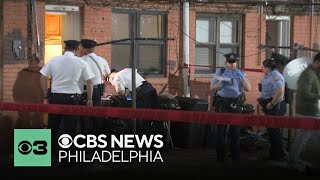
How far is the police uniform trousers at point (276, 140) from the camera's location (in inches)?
353

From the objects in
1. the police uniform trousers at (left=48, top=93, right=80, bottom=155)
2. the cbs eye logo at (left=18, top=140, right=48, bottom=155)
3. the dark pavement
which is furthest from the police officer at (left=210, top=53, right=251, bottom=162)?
the cbs eye logo at (left=18, top=140, right=48, bottom=155)

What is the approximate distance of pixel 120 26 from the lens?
11883 millimetres

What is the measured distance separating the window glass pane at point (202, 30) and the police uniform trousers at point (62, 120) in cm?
491

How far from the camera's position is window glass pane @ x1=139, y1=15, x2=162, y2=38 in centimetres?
1210

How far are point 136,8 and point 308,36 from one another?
14.4 ft

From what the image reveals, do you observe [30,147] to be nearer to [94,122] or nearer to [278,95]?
[94,122]

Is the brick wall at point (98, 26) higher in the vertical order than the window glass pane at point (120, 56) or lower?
higher

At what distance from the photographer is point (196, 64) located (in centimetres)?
1271

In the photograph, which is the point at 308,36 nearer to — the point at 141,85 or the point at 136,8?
the point at 136,8

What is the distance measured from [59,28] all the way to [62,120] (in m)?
3.87

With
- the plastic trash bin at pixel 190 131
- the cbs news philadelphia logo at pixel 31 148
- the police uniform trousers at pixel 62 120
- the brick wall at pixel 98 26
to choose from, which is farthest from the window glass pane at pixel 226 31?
the cbs news philadelphia logo at pixel 31 148

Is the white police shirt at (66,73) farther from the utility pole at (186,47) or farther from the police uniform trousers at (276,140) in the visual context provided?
the utility pole at (186,47)

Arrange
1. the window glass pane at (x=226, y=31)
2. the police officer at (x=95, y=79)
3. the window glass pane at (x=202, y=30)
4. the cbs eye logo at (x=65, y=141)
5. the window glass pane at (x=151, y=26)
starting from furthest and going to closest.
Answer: the window glass pane at (x=226, y=31) < the window glass pane at (x=202, y=30) < the window glass pane at (x=151, y=26) < the police officer at (x=95, y=79) < the cbs eye logo at (x=65, y=141)

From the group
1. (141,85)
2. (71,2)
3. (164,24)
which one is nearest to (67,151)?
(141,85)
